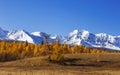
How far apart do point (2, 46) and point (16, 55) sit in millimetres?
30760

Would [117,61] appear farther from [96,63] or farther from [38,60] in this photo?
[38,60]

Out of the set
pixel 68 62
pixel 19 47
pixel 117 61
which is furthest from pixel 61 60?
pixel 19 47

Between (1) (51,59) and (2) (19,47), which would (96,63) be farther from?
(2) (19,47)

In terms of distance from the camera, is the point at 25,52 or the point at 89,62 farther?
the point at 25,52

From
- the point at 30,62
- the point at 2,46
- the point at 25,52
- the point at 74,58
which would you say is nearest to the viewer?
the point at 30,62

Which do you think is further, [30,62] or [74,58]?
[74,58]

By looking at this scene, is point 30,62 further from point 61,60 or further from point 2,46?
point 2,46

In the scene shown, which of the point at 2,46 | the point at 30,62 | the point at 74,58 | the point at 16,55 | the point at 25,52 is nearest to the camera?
the point at 30,62

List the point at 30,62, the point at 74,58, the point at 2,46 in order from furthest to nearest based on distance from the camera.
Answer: the point at 2,46
the point at 74,58
the point at 30,62

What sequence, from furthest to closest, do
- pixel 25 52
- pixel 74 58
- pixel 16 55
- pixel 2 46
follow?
pixel 2 46 < pixel 25 52 < pixel 16 55 < pixel 74 58

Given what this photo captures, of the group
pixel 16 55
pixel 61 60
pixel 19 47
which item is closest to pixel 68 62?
pixel 61 60

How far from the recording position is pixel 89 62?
119 metres

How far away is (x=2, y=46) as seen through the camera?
197 m

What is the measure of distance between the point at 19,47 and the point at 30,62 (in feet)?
274
